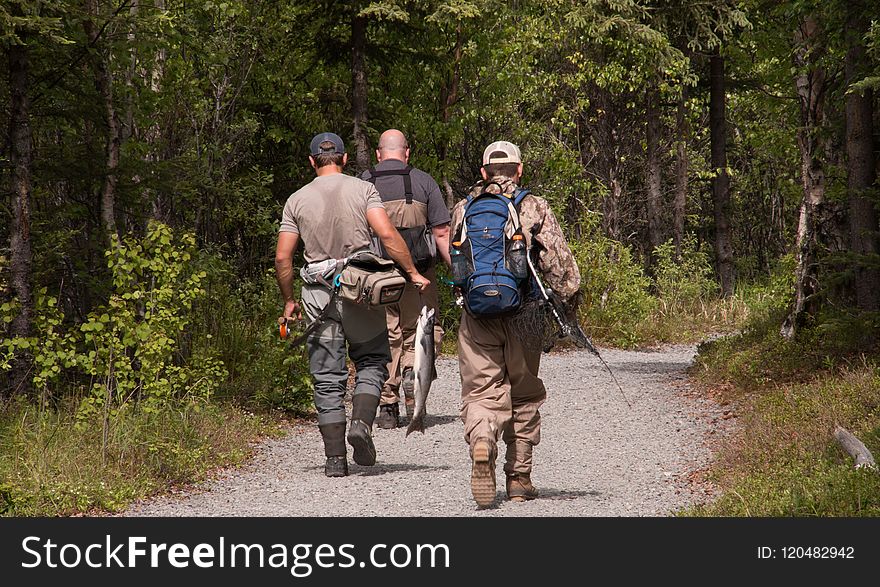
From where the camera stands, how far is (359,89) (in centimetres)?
1630

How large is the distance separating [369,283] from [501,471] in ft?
5.99

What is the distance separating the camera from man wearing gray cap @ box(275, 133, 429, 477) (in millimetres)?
8500

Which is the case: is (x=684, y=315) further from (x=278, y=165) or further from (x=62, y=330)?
(x=62, y=330)

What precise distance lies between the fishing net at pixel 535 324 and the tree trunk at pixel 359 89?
9.20 metres

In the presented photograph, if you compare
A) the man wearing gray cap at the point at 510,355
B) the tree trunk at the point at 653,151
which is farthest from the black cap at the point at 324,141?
the tree trunk at the point at 653,151

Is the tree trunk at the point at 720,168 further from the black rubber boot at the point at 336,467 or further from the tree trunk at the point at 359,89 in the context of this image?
the black rubber boot at the point at 336,467

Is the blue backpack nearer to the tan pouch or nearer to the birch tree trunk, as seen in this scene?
the tan pouch

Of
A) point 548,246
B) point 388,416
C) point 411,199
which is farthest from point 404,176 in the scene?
point 548,246

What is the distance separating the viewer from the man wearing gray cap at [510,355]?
740cm

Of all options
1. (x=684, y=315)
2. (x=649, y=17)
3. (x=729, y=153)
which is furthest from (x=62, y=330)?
(x=729, y=153)

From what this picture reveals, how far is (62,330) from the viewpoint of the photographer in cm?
1115

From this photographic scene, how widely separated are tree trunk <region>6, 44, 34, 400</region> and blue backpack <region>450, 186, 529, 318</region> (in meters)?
4.08

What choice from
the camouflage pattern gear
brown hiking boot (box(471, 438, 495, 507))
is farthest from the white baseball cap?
brown hiking boot (box(471, 438, 495, 507))

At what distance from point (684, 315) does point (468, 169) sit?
14.9 ft
